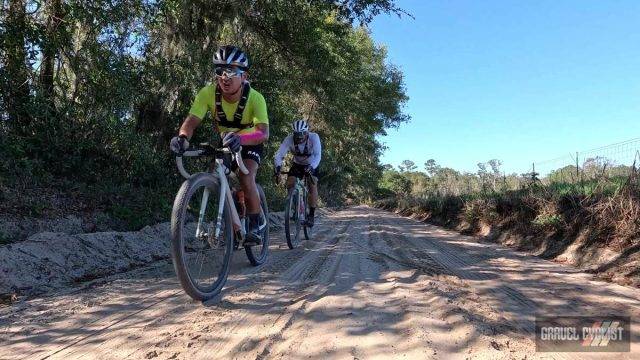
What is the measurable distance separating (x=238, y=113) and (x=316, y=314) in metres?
2.28

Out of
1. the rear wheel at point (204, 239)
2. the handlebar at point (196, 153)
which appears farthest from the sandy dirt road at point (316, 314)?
the handlebar at point (196, 153)

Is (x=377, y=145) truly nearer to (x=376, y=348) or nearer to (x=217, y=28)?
(x=217, y=28)

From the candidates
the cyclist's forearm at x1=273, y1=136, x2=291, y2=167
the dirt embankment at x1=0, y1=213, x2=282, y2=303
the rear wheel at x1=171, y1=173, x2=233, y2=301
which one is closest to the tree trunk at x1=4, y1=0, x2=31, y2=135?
the dirt embankment at x1=0, y1=213, x2=282, y2=303

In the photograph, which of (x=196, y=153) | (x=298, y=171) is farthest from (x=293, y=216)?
(x=196, y=153)

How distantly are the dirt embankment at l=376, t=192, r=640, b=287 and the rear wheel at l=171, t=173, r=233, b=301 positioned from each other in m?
3.95

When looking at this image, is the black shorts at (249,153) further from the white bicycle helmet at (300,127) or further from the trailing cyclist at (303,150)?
the white bicycle helmet at (300,127)

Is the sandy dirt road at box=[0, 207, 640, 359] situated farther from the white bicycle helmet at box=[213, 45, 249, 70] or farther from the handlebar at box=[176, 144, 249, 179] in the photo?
the white bicycle helmet at box=[213, 45, 249, 70]

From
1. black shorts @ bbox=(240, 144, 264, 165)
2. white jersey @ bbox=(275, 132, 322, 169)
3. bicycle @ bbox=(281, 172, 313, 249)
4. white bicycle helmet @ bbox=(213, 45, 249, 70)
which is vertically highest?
white bicycle helmet @ bbox=(213, 45, 249, 70)

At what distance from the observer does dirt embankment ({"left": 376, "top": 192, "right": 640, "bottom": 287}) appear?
15.7 feet

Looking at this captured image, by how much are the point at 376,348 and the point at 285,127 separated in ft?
48.1

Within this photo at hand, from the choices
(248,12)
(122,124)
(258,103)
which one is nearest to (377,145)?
(248,12)

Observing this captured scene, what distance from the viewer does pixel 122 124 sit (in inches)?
308

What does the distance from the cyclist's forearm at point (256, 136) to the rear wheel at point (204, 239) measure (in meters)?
0.50

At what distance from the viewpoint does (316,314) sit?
281cm
